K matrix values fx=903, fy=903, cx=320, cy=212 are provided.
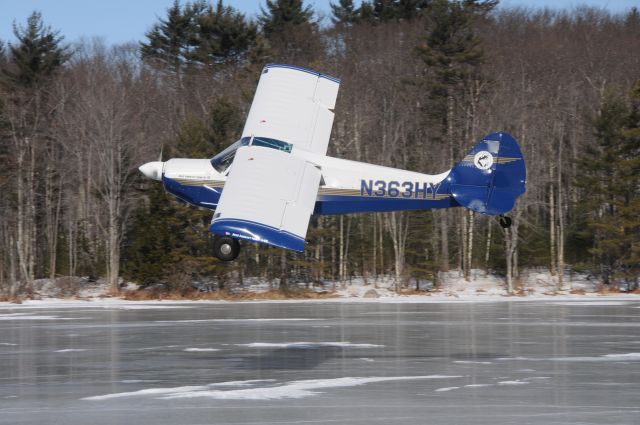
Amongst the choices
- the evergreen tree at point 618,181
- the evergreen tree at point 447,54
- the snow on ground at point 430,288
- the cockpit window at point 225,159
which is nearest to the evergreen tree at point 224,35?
the evergreen tree at point 447,54

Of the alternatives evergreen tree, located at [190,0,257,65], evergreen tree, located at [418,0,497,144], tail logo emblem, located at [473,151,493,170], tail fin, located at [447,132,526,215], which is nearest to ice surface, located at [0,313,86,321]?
tail fin, located at [447,132,526,215]

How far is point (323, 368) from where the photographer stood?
13.9m

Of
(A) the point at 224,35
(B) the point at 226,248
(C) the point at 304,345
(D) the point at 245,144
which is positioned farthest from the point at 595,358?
(A) the point at 224,35

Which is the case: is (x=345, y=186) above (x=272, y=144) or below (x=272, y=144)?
below

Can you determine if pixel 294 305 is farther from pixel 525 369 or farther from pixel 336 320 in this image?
pixel 525 369

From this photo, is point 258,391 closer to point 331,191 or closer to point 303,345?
point 303,345

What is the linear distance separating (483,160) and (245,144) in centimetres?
546

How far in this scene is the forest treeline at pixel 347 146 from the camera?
3547cm

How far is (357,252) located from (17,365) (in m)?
25.0

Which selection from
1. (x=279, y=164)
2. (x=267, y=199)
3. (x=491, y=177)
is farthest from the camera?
(x=491, y=177)

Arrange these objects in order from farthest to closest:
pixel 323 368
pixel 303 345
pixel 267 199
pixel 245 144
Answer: pixel 245 144, pixel 303 345, pixel 267 199, pixel 323 368

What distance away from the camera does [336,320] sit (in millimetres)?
21547

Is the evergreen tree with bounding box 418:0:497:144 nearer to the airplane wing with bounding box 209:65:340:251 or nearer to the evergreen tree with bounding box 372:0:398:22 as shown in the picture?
the evergreen tree with bounding box 372:0:398:22

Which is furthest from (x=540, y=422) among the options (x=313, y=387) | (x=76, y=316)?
(x=76, y=316)
